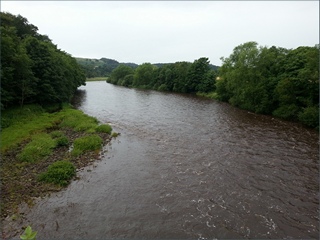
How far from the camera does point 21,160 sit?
20.3 meters

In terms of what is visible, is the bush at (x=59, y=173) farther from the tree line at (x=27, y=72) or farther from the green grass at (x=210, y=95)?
the green grass at (x=210, y=95)

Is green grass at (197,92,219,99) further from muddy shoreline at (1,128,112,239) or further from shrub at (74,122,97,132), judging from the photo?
muddy shoreline at (1,128,112,239)

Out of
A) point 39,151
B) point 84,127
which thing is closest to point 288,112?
point 84,127

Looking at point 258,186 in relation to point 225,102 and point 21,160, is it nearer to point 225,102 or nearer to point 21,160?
point 21,160

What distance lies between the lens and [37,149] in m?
22.1

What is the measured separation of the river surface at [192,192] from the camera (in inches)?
507

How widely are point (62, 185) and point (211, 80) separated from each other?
68123 mm

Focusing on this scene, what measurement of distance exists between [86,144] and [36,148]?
4.45 meters

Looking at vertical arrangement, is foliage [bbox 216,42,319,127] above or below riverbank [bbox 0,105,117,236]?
above

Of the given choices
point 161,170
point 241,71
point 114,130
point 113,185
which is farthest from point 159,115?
point 113,185

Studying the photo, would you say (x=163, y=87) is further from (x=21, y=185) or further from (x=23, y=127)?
(x=21, y=185)

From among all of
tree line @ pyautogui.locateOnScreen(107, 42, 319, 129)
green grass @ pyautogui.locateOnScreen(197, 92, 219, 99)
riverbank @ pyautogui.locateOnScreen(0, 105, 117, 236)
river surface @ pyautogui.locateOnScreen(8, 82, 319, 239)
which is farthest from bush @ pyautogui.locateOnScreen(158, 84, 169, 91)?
river surface @ pyautogui.locateOnScreen(8, 82, 319, 239)

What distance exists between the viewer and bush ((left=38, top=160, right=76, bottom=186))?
1736cm

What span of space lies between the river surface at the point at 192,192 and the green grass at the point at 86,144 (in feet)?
4.55
